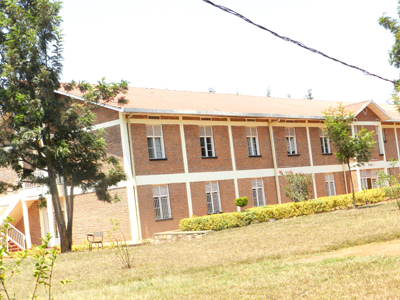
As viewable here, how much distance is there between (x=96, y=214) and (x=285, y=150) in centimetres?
1108

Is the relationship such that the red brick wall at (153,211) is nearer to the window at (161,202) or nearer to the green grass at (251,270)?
the window at (161,202)

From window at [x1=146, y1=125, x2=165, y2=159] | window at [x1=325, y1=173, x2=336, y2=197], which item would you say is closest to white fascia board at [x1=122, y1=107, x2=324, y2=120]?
window at [x1=146, y1=125, x2=165, y2=159]

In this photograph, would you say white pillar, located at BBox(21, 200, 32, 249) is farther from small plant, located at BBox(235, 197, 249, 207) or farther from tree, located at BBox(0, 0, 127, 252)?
small plant, located at BBox(235, 197, 249, 207)

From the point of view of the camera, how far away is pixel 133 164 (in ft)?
70.6

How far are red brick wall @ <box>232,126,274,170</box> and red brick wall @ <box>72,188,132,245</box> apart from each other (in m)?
6.68

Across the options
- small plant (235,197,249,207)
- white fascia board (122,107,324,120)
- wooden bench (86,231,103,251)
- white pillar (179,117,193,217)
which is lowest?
wooden bench (86,231,103,251)

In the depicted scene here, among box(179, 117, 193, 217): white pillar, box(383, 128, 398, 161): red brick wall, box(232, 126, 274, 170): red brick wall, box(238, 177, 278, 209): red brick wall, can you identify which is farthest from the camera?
box(383, 128, 398, 161): red brick wall

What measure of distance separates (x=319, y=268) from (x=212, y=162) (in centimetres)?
1542

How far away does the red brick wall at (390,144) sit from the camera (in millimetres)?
34906

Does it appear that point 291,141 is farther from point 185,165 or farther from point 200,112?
A: point 185,165

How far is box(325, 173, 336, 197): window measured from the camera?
100 feet

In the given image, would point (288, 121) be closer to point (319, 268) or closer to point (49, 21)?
point (49, 21)

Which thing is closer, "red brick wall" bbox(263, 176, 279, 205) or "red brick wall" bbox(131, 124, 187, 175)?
"red brick wall" bbox(131, 124, 187, 175)

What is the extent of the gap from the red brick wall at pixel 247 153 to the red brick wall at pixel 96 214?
263 inches
